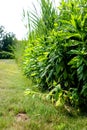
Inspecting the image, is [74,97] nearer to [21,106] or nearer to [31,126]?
[31,126]

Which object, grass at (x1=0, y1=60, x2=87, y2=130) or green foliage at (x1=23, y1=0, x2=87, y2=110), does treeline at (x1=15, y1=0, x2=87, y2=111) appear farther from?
grass at (x1=0, y1=60, x2=87, y2=130)

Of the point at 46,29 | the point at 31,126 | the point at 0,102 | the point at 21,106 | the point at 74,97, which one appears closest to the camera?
the point at 31,126

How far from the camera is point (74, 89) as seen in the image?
10.4 feet

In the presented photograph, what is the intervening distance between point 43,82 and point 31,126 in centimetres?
149

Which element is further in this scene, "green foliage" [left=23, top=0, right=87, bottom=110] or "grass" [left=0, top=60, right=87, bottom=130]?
"green foliage" [left=23, top=0, right=87, bottom=110]

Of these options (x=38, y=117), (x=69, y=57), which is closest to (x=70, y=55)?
(x=69, y=57)

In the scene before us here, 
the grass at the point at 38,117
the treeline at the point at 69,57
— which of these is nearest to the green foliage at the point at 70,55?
the treeline at the point at 69,57

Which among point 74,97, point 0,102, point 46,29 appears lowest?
point 0,102

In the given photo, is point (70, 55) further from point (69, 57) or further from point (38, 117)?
point (38, 117)

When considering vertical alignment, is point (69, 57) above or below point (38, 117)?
above

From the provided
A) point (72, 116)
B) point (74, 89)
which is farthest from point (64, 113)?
point (74, 89)

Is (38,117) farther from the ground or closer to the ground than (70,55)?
closer to the ground

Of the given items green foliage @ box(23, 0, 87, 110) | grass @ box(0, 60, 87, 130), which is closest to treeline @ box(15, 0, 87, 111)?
green foliage @ box(23, 0, 87, 110)

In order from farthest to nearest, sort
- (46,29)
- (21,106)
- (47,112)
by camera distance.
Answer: (46,29) → (21,106) → (47,112)
